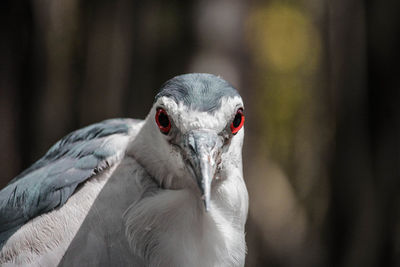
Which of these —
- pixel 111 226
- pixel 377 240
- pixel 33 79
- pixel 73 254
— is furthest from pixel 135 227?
pixel 377 240

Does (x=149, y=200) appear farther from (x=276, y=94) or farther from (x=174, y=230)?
(x=276, y=94)

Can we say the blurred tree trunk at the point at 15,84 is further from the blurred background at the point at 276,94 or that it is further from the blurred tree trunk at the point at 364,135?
the blurred tree trunk at the point at 364,135

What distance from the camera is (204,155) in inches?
50.6

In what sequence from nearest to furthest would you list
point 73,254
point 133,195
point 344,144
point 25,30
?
point 73,254 → point 133,195 → point 25,30 → point 344,144

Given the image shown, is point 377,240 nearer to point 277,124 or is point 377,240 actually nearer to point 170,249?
point 277,124

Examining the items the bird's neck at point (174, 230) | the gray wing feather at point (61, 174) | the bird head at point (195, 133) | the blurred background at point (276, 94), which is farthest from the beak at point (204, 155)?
the blurred background at point (276, 94)

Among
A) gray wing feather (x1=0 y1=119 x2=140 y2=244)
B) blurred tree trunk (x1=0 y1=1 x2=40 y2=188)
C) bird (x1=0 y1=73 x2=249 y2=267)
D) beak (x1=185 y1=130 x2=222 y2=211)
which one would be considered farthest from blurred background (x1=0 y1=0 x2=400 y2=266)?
beak (x1=185 y1=130 x2=222 y2=211)

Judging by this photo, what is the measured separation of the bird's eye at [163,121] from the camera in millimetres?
1412

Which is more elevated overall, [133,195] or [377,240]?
[133,195]

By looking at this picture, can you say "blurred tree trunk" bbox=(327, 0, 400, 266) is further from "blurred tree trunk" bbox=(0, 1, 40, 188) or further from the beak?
the beak

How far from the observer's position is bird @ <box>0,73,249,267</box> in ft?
4.65

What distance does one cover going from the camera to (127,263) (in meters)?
1.49

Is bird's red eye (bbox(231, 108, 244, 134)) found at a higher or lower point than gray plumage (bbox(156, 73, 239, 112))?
lower

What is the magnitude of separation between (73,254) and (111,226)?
0.14 meters
